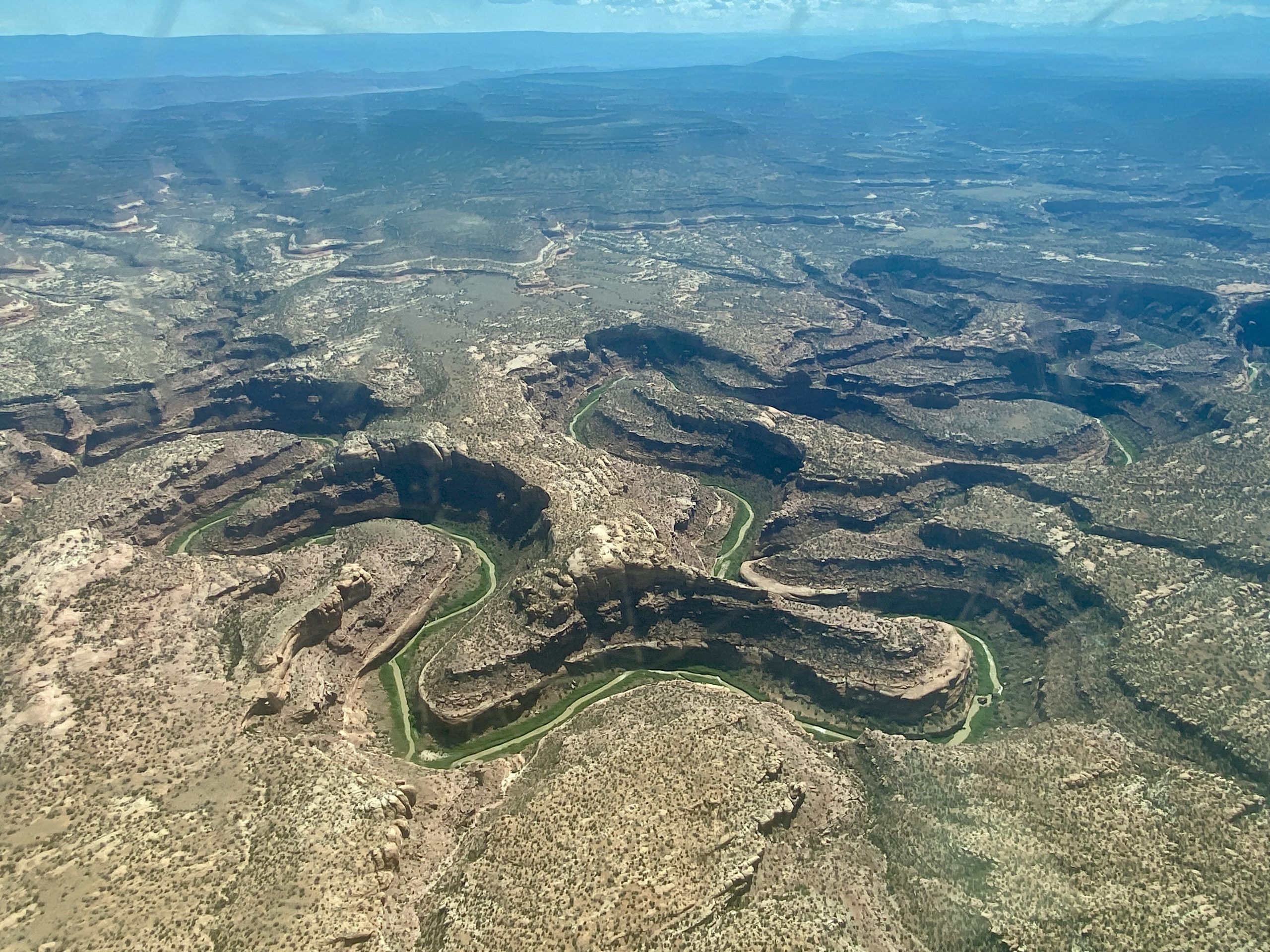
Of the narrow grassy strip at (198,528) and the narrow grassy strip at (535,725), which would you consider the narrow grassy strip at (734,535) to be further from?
the narrow grassy strip at (198,528)

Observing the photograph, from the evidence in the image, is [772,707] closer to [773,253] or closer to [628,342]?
[628,342]

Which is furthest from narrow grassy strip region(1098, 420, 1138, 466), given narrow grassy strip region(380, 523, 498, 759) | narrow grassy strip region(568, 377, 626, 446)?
narrow grassy strip region(380, 523, 498, 759)

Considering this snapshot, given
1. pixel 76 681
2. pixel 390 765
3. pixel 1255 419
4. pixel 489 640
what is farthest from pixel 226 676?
pixel 1255 419

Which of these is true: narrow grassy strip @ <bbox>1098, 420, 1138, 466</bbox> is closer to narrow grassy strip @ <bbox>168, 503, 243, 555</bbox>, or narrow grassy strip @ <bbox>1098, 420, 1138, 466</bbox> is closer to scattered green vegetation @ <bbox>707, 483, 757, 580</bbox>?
scattered green vegetation @ <bbox>707, 483, 757, 580</bbox>

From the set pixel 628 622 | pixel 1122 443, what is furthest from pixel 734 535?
pixel 1122 443

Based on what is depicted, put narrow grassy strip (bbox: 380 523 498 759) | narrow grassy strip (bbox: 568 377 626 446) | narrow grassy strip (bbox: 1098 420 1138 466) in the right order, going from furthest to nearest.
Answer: narrow grassy strip (bbox: 568 377 626 446)
narrow grassy strip (bbox: 1098 420 1138 466)
narrow grassy strip (bbox: 380 523 498 759)

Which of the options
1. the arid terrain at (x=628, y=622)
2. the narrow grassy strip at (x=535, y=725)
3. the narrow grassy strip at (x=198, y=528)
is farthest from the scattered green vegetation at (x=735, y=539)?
the narrow grassy strip at (x=198, y=528)

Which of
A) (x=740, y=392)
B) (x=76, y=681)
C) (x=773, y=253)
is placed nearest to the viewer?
(x=76, y=681)

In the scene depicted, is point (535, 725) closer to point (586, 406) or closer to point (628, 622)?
point (628, 622)
